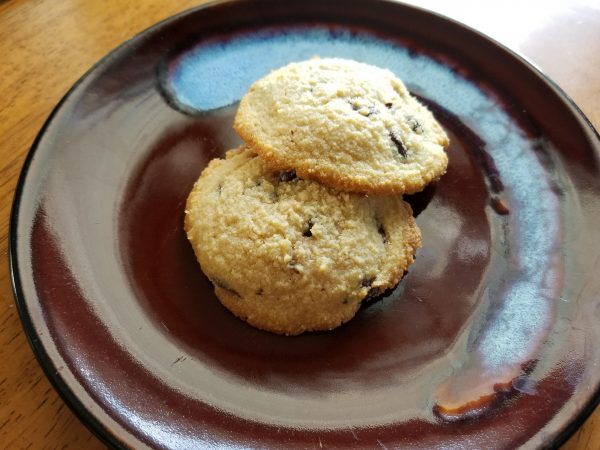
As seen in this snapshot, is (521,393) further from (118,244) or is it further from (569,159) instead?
(118,244)

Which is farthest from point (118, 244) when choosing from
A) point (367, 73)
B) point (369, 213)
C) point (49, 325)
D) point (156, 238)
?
point (367, 73)

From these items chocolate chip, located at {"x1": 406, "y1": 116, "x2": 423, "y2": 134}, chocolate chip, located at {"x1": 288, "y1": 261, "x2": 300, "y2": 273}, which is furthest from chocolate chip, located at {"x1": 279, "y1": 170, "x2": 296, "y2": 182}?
chocolate chip, located at {"x1": 406, "y1": 116, "x2": 423, "y2": 134}

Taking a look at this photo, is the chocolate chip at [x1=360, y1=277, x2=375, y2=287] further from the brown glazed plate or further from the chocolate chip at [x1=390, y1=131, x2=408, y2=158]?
the chocolate chip at [x1=390, y1=131, x2=408, y2=158]

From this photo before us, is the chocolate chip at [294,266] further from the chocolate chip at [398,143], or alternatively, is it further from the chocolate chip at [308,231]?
the chocolate chip at [398,143]

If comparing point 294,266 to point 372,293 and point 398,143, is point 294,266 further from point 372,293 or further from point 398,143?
point 398,143

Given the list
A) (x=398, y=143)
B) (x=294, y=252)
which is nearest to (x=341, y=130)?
(x=398, y=143)

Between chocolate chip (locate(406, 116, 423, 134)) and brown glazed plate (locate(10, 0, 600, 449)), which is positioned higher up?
chocolate chip (locate(406, 116, 423, 134))
